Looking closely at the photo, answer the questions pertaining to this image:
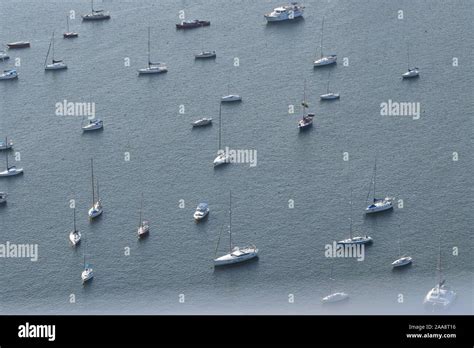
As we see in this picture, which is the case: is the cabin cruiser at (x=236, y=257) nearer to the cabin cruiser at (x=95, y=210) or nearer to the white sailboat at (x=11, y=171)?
the cabin cruiser at (x=95, y=210)

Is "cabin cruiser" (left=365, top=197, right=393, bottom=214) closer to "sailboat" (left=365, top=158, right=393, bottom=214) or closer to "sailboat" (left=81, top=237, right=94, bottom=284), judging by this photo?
"sailboat" (left=365, top=158, right=393, bottom=214)

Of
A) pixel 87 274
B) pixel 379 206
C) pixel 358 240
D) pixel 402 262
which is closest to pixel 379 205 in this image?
pixel 379 206

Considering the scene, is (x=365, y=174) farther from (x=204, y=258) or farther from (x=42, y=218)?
(x=42, y=218)

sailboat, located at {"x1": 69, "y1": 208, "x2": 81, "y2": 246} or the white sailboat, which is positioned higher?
the white sailboat

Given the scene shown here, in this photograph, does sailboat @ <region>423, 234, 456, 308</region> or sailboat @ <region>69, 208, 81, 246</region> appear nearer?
sailboat @ <region>423, 234, 456, 308</region>

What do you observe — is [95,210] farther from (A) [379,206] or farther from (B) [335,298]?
(B) [335,298]

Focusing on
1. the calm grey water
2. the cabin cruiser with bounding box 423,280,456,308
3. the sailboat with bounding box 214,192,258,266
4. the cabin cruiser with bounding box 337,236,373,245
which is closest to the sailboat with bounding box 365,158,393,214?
the calm grey water

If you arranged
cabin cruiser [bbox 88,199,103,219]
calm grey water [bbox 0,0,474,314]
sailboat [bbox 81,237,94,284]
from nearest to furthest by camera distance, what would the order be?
calm grey water [bbox 0,0,474,314], sailboat [bbox 81,237,94,284], cabin cruiser [bbox 88,199,103,219]

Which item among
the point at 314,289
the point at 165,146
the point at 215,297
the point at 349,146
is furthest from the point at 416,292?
the point at 165,146
